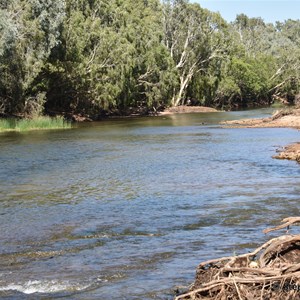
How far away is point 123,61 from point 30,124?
17.9 metres

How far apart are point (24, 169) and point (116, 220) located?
38.5 feet

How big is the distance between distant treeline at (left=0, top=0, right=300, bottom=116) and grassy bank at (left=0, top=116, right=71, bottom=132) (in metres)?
2.38

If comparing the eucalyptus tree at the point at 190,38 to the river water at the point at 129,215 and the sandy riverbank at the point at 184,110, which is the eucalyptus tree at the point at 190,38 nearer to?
the sandy riverbank at the point at 184,110

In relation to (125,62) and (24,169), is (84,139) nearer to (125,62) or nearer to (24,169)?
(24,169)

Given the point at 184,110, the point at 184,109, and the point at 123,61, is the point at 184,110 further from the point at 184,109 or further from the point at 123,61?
the point at 123,61

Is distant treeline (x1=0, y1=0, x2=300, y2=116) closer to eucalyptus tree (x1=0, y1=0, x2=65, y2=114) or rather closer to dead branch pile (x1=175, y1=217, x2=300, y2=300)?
eucalyptus tree (x1=0, y1=0, x2=65, y2=114)

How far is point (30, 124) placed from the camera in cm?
5016

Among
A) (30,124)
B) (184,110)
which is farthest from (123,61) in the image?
(184,110)

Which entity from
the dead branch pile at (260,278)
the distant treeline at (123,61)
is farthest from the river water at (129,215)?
the distant treeline at (123,61)

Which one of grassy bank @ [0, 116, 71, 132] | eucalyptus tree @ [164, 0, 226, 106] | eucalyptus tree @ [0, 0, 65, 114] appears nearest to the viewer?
grassy bank @ [0, 116, 71, 132]

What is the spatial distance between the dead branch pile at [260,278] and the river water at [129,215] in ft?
4.26

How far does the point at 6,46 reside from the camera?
44.8 m

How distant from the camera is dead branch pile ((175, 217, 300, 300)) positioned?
656 centimetres

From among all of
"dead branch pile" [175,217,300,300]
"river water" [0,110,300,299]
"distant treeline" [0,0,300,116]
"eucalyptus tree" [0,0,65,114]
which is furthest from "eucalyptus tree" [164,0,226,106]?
"dead branch pile" [175,217,300,300]
